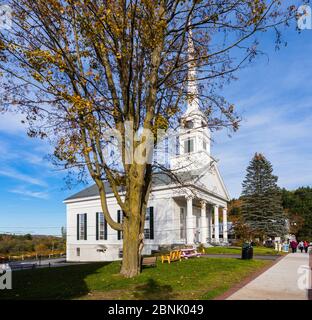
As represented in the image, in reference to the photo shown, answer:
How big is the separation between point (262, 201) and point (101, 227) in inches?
1054

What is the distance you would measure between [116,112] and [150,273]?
5.48 metres

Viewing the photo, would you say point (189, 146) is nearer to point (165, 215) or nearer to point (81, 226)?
point (165, 215)

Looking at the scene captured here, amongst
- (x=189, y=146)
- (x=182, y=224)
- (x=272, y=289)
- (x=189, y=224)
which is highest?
(x=189, y=146)

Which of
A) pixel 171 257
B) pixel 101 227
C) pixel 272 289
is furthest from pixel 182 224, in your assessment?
pixel 272 289

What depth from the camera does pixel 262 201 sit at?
175 ft

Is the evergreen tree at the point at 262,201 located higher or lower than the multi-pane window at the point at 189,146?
lower

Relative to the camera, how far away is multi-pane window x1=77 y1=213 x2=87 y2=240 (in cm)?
3809

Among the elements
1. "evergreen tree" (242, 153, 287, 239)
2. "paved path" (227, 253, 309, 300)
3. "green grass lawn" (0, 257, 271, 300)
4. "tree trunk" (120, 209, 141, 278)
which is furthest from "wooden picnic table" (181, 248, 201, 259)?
"evergreen tree" (242, 153, 287, 239)

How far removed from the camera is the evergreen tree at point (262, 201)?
50697 mm

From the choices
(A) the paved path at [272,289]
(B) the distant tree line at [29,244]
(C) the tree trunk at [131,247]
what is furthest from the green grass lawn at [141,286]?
(B) the distant tree line at [29,244]

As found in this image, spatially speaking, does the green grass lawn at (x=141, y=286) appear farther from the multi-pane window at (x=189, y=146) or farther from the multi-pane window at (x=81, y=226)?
the multi-pane window at (x=81, y=226)

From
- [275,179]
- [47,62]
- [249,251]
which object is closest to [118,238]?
[249,251]

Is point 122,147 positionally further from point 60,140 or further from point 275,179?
point 275,179

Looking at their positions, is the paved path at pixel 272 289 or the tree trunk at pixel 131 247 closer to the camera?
the paved path at pixel 272 289
